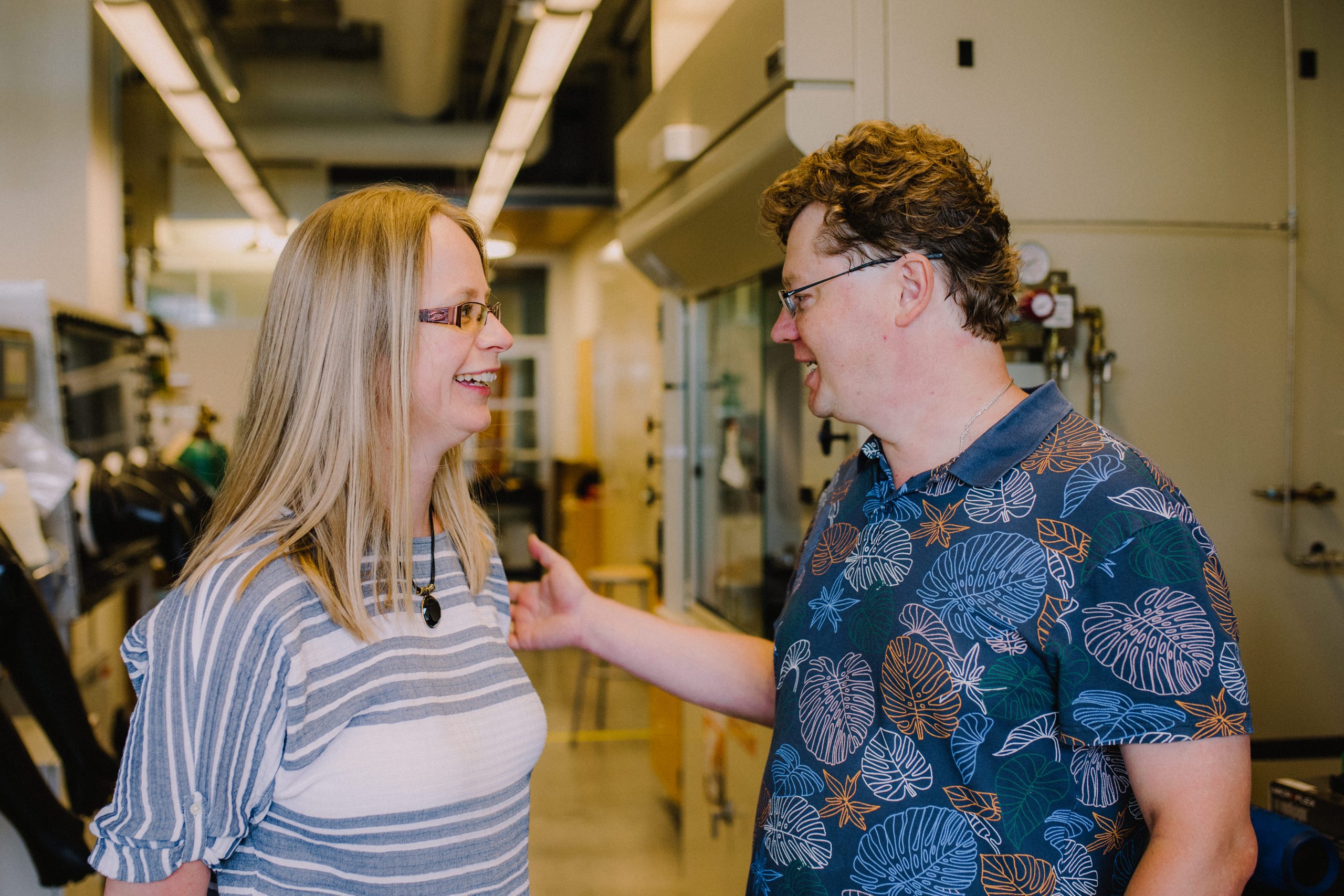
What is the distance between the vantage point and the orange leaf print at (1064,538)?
1149 millimetres

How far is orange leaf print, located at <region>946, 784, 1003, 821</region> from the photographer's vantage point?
118 centimetres

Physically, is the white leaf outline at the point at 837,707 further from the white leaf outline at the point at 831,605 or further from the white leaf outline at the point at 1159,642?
the white leaf outline at the point at 1159,642

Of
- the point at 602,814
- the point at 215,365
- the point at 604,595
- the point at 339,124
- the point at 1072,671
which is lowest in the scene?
the point at 602,814

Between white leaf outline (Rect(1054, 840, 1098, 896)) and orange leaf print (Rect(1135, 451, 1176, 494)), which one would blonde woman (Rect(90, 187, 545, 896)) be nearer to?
white leaf outline (Rect(1054, 840, 1098, 896))

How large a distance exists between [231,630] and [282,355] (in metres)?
0.37

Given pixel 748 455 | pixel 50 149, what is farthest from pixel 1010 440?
pixel 50 149

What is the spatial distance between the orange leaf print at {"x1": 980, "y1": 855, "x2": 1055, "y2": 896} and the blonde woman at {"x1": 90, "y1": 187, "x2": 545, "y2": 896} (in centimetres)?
62

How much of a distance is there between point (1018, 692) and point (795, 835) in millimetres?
370

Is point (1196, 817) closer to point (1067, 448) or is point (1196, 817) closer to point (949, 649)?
point (949, 649)

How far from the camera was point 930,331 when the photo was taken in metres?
1.35

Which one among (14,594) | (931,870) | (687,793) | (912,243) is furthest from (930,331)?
(687,793)

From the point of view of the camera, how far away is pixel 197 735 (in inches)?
41.5

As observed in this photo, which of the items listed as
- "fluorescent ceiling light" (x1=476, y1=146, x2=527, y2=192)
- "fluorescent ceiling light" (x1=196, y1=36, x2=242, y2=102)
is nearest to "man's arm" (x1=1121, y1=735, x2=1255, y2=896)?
"fluorescent ceiling light" (x1=476, y1=146, x2=527, y2=192)

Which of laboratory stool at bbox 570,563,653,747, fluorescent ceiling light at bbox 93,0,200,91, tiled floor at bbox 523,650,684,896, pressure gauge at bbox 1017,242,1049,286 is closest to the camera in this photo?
pressure gauge at bbox 1017,242,1049,286
